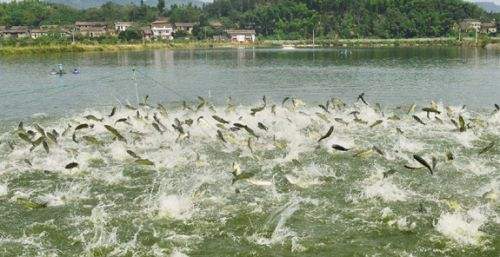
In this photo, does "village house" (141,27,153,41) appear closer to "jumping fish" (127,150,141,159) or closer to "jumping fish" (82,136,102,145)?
"jumping fish" (82,136,102,145)

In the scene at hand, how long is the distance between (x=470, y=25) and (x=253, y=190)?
166805mm

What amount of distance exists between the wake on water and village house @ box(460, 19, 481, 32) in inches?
5960

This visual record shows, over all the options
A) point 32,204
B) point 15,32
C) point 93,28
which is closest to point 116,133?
point 32,204

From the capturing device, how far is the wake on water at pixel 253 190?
11.7 meters

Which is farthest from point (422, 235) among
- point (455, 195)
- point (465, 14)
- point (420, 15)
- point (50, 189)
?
point (465, 14)

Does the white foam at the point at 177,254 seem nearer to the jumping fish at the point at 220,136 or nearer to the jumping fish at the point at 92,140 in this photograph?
the jumping fish at the point at 220,136

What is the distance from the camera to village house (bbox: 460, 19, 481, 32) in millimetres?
160625

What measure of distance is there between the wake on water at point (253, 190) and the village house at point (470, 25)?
151393mm

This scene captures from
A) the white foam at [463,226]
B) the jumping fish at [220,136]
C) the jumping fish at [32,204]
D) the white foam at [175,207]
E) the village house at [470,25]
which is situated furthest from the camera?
the village house at [470,25]

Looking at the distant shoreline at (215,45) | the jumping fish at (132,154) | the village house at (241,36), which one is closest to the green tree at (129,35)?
the distant shoreline at (215,45)

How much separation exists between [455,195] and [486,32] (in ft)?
551

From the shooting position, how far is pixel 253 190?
1499 centimetres

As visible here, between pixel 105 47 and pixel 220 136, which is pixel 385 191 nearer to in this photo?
pixel 220 136

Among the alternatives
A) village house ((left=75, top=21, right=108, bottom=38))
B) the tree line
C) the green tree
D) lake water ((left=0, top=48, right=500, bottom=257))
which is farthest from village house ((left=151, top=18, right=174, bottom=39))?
lake water ((left=0, top=48, right=500, bottom=257))
